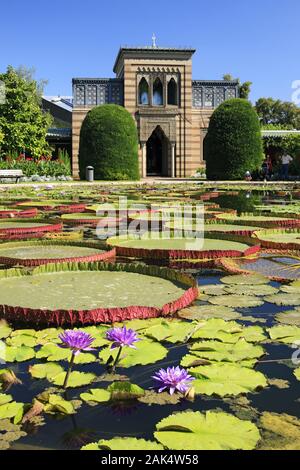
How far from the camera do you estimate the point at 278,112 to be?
5559 centimetres

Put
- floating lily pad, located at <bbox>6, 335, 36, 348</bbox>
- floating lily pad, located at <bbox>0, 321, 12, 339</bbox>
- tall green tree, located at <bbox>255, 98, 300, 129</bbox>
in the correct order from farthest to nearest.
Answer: tall green tree, located at <bbox>255, 98, 300, 129</bbox> → floating lily pad, located at <bbox>0, 321, 12, 339</bbox> → floating lily pad, located at <bbox>6, 335, 36, 348</bbox>

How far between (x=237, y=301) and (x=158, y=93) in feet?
97.3

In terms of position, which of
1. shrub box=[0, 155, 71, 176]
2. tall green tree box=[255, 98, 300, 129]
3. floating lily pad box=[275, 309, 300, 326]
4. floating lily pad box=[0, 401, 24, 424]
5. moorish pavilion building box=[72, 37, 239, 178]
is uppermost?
tall green tree box=[255, 98, 300, 129]

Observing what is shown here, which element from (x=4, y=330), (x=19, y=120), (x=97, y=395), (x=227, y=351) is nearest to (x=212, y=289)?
(x=227, y=351)

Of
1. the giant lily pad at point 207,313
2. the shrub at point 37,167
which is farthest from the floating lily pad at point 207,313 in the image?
the shrub at point 37,167

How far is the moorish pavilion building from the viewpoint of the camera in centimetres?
3045

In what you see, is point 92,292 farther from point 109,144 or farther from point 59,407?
point 109,144

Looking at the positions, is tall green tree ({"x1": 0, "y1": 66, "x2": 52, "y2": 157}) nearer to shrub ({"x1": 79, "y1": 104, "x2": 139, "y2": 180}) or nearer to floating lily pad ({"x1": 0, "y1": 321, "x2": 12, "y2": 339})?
shrub ({"x1": 79, "y1": 104, "x2": 139, "y2": 180})

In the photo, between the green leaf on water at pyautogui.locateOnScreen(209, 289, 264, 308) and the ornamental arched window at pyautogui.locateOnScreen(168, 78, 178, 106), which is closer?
the green leaf on water at pyautogui.locateOnScreen(209, 289, 264, 308)

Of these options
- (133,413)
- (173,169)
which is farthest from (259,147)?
(133,413)

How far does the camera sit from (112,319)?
9.07 feet

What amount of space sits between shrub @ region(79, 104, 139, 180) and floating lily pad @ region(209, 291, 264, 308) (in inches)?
814

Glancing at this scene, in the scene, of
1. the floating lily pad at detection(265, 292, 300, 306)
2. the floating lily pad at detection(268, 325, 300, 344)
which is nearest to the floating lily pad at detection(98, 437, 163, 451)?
the floating lily pad at detection(268, 325, 300, 344)

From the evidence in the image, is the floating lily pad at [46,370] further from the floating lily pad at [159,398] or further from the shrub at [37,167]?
the shrub at [37,167]
